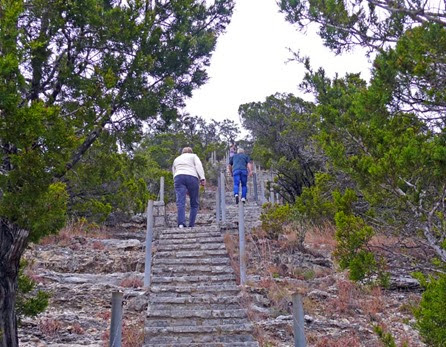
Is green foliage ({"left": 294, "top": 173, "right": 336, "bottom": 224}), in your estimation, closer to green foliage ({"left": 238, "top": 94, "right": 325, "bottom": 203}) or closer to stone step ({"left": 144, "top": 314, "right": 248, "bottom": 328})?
green foliage ({"left": 238, "top": 94, "right": 325, "bottom": 203})

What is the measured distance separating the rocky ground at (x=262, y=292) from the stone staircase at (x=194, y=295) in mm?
167

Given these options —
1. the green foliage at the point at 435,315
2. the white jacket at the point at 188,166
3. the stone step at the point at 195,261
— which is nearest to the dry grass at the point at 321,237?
the stone step at the point at 195,261

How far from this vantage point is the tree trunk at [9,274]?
4.09 metres

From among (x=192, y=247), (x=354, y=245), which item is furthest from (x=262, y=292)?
(x=354, y=245)

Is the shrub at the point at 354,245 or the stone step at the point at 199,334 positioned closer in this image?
the shrub at the point at 354,245

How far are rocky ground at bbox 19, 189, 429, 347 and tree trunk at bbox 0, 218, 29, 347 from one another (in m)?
1.31

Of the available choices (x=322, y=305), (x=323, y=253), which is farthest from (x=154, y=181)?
(x=322, y=305)

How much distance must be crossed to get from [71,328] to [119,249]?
3.43m

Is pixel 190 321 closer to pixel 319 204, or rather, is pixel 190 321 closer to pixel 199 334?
pixel 199 334

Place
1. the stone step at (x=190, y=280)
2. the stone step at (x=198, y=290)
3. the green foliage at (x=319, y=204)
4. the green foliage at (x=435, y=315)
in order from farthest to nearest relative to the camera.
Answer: the green foliage at (x=319, y=204)
the stone step at (x=190, y=280)
the stone step at (x=198, y=290)
the green foliage at (x=435, y=315)

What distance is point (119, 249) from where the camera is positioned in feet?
30.1

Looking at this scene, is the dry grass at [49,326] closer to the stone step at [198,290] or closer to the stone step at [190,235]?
the stone step at [198,290]

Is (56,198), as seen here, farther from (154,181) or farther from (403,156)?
(154,181)

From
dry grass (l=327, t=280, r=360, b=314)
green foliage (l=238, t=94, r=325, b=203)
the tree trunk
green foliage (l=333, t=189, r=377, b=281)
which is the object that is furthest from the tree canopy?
green foliage (l=238, t=94, r=325, b=203)
